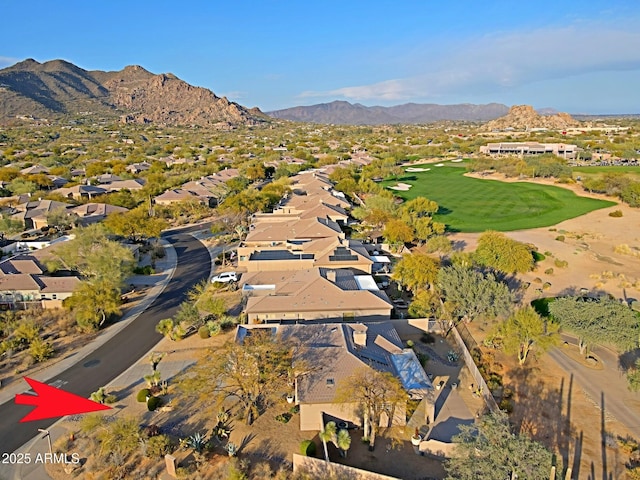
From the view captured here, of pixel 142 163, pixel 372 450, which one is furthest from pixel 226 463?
pixel 142 163

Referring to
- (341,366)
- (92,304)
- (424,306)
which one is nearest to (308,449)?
(341,366)

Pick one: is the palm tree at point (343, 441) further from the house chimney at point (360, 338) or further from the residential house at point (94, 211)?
the residential house at point (94, 211)

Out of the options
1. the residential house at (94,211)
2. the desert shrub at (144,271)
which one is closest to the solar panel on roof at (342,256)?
the desert shrub at (144,271)

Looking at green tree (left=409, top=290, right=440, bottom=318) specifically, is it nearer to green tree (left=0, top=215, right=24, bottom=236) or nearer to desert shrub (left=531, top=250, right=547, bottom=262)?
desert shrub (left=531, top=250, right=547, bottom=262)

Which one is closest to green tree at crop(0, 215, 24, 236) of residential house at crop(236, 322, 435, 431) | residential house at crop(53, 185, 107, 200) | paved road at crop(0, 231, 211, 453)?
residential house at crop(53, 185, 107, 200)

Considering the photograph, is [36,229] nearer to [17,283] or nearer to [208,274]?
[17,283]
